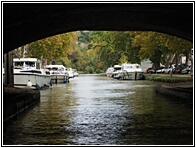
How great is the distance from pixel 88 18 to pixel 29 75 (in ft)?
74.1

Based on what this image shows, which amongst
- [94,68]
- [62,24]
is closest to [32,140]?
[62,24]

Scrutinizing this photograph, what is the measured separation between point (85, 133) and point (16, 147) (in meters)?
2.88

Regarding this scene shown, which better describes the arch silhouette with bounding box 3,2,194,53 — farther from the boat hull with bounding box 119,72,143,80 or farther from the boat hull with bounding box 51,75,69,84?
the boat hull with bounding box 119,72,143,80

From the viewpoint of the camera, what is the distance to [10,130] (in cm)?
1459

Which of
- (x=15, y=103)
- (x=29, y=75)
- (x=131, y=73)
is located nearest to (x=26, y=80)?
(x=29, y=75)

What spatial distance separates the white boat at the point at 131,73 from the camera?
7331 cm

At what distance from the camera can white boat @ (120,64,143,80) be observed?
241 ft

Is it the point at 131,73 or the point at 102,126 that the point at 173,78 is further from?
the point at 102,126

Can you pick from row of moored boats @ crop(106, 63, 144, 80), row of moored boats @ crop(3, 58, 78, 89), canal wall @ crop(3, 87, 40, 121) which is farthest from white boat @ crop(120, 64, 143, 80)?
canal wall @ crop(3, 87, 40, 121)

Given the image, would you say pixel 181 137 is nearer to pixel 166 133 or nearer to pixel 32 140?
pixel 166 133

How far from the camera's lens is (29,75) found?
39.6m

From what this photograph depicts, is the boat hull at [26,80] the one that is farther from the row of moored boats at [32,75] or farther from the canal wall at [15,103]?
the canal wall at [15,103]

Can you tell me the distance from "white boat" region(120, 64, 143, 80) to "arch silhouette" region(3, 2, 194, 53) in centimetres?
5002

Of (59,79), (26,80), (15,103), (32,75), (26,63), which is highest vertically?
(26,63)
